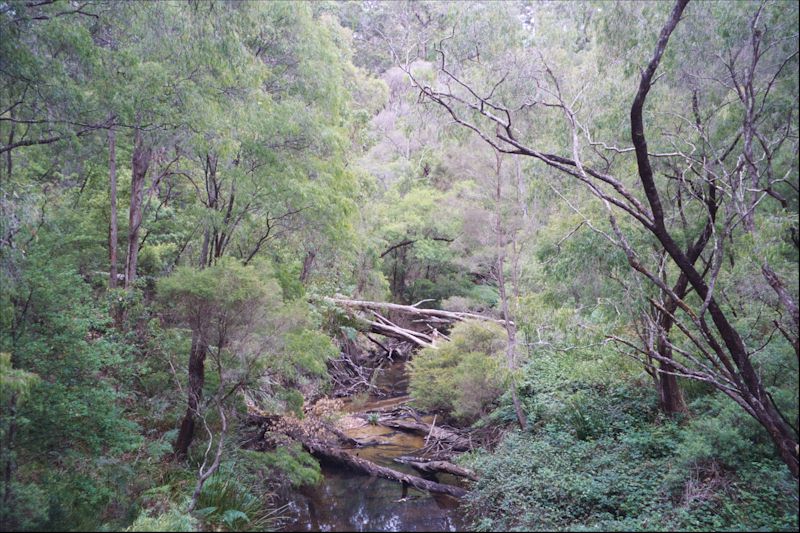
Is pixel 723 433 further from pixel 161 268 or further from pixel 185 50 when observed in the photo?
pixel 161 268

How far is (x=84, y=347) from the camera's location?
6.62 metres

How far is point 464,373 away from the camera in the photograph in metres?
12.7

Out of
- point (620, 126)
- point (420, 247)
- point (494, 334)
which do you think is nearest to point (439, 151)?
point (420, 247)

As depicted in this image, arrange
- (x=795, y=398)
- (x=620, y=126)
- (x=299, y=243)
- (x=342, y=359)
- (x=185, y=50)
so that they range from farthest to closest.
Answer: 1. (x=342, y=359)
2. (x=299, y=243)
3. (x=620, y=126)
4. (x=185, y=50)
5. (x=795, y=398)

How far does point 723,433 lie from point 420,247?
17714 millimetres

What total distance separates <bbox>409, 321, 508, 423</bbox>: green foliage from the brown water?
5.79ft

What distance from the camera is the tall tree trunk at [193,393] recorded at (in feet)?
27.6

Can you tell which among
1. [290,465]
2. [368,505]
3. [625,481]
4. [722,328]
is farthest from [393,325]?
[722,328]

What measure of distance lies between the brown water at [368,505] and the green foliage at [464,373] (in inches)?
69.5

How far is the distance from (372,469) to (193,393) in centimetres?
409

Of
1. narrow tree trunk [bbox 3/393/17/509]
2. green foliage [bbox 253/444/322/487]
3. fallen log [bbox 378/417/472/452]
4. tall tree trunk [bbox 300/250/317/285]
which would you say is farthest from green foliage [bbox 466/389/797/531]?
tall tree trunk [bbox 300/250/317/285]

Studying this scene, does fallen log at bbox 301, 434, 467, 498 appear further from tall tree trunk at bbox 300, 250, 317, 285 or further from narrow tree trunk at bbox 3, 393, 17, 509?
narrow tree trunk at bbox 3, 393, 17, 509

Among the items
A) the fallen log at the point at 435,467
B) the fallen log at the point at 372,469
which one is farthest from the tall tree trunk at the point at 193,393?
the fallen log at the point at 435,467

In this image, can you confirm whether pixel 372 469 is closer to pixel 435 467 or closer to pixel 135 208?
pixel 435 467
